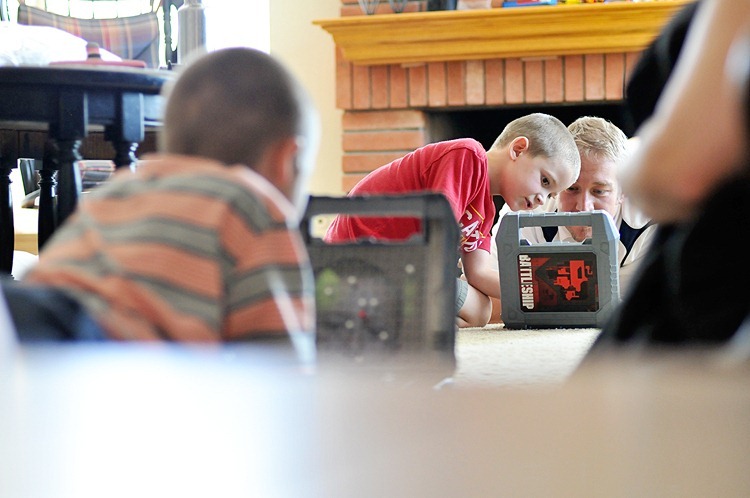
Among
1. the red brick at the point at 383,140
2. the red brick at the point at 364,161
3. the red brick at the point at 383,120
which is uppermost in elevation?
the red brick at the point at 383,120

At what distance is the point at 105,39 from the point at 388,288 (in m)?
2.15

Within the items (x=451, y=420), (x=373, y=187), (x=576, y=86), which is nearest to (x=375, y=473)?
(x=451, y=420)

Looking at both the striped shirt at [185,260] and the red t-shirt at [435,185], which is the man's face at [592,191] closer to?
the red t-shirt at [435,185]

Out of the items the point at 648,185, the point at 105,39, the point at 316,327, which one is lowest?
the point at 316,327

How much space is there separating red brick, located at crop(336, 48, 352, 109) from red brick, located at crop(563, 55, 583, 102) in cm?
73

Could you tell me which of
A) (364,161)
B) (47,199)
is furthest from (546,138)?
(364,161)

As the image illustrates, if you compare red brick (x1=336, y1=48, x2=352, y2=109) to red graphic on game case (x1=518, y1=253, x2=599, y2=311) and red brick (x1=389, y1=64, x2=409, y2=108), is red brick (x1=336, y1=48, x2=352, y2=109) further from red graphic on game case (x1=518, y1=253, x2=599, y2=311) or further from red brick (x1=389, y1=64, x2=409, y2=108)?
red graphic on game case (x1=518, y1=253, x2=599, y2=311)

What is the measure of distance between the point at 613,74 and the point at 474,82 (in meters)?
0.46

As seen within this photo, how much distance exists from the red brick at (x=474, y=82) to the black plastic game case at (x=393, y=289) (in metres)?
2.34

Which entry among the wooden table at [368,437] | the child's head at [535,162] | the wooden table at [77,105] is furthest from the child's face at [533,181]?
the wooden table at [368,437]

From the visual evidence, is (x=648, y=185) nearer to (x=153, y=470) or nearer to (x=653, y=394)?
(x=653, y=394)

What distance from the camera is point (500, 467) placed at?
1.19 feet

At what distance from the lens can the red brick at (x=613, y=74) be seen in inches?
131

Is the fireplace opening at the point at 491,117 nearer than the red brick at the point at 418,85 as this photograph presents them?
No
